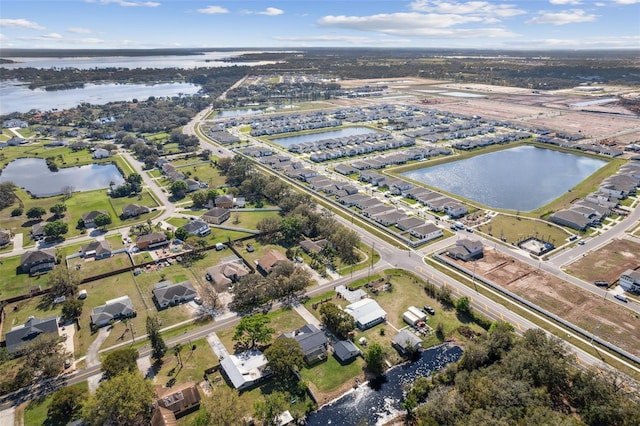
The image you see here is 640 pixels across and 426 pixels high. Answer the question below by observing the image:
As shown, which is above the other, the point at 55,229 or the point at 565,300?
the point at 55,229

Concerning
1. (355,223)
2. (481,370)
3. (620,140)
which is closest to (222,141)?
(355,223)

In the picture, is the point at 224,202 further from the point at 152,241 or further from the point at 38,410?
the point at 38,410

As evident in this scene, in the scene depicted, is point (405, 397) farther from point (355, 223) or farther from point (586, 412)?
point (355, 223)

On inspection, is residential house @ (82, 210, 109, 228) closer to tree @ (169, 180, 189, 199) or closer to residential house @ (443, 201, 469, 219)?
tree @ (169, 180, 189, 199)

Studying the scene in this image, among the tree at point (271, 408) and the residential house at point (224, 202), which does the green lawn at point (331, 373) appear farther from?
the residential house at point (224, 202)

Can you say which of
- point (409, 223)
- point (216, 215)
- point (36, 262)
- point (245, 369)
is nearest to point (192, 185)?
point (216, 215)

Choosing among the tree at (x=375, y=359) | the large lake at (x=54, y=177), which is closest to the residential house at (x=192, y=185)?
the large lake at (x=54, y=177)

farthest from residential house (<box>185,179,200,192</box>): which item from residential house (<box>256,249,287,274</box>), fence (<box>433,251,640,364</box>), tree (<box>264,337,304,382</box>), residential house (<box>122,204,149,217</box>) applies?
tree (<box>264,337,304,382</box>)
